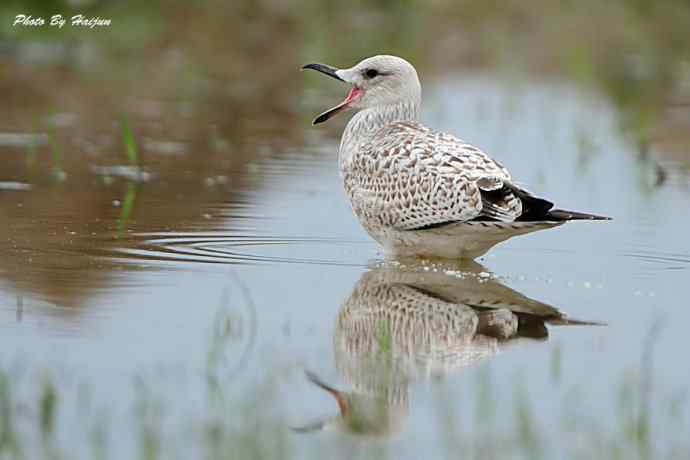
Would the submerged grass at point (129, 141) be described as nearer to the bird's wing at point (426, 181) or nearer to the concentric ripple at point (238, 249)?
the concentric ripple at point (238, 249)

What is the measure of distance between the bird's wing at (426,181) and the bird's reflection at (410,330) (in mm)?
295

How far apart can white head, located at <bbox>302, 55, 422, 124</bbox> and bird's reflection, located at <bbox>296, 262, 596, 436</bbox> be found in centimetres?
121

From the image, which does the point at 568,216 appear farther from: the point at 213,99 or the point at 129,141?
the point at 213,99

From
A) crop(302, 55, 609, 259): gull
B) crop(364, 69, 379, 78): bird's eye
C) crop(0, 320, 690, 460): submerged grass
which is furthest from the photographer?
crop(364, 69, 379, 78): bird's eye

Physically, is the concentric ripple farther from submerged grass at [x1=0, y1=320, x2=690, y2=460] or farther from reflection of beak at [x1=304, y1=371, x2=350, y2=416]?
submerged grass at [x1=0, y1=320, x2=690, y2=460]

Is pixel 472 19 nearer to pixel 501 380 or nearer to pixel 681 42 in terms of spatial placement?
pixel 681 42

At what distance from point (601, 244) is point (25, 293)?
340 cm

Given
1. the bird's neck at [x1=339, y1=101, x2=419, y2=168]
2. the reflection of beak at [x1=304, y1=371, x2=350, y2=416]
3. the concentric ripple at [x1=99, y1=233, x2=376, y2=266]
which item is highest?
the bird's neck at [x1=339, y1=101, x2=419, y2=168]

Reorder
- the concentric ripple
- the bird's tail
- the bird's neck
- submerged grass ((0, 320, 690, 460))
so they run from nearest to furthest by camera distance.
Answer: submerged grass ((0, 320, 690, 460)) < the bird's tail < the concentric ripple < the bird's neck

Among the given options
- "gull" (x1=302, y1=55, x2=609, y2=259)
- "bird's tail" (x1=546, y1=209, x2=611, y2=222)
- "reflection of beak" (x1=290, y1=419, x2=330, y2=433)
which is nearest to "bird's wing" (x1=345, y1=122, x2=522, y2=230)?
"gull" (x1=302, y1=55, x2=609, y2=259)

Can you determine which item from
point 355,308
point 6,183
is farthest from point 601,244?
point 6,183

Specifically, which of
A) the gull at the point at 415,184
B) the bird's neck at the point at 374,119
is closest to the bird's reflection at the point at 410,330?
the gull at the point at 415,184

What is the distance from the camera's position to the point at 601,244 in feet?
27.9

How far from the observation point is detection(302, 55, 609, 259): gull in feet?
24.1
